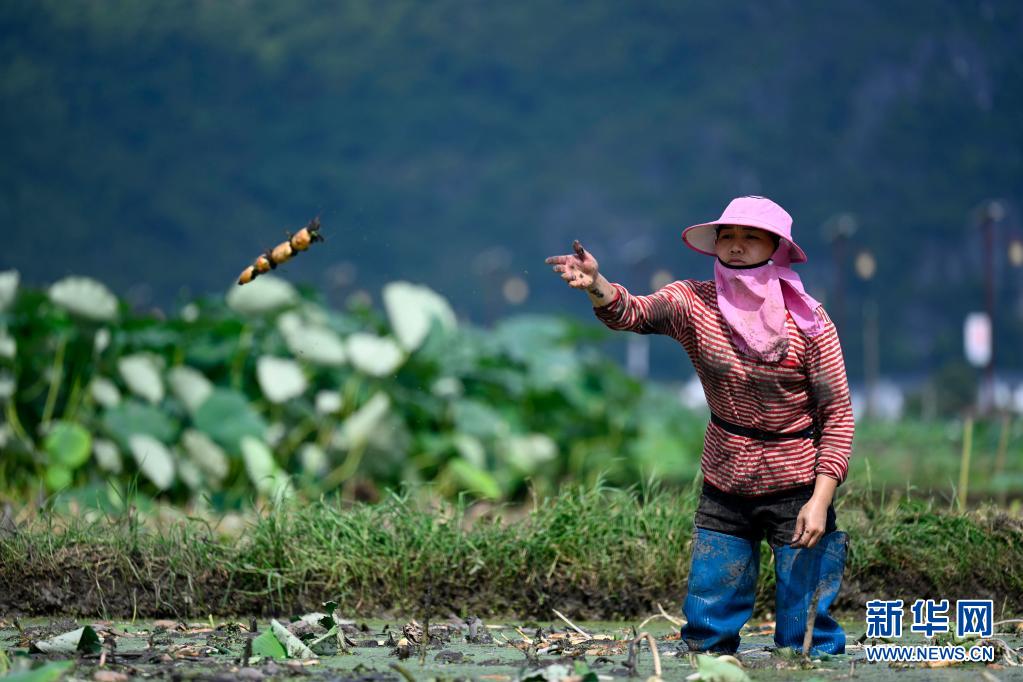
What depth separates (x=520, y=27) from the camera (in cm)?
6450

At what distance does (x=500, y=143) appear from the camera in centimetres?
6281

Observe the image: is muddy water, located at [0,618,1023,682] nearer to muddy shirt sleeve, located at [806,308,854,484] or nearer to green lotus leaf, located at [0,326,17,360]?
muddy shirt sleeve, located at [806,308,854,484]

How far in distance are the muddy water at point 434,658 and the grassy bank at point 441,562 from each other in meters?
0.23

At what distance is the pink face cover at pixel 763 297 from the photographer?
2785mm

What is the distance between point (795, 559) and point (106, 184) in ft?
167

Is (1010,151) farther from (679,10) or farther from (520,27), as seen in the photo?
(520,27)

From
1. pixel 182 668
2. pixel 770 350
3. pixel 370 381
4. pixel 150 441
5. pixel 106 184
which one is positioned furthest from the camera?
pixel 106 184

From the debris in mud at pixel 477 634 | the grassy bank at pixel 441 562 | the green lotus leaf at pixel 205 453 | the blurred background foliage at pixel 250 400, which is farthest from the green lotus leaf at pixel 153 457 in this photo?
the debris in mud at pixel 477 634

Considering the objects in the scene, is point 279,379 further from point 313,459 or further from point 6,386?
point 6,386

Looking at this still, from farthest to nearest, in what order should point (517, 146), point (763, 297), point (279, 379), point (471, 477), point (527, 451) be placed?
1. point (517, 146)
2. point (527, 451)
3. point (471, 477)
4. point (279, 379)
5. point (763, 297)

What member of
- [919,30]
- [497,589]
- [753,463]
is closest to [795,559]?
[753,463]

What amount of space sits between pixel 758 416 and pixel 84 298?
3.46 meters

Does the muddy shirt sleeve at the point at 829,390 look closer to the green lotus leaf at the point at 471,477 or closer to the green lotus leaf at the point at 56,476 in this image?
the green lotus leaf at the point at 471,477

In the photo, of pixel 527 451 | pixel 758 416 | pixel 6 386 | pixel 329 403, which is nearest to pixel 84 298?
pixel 6 386
